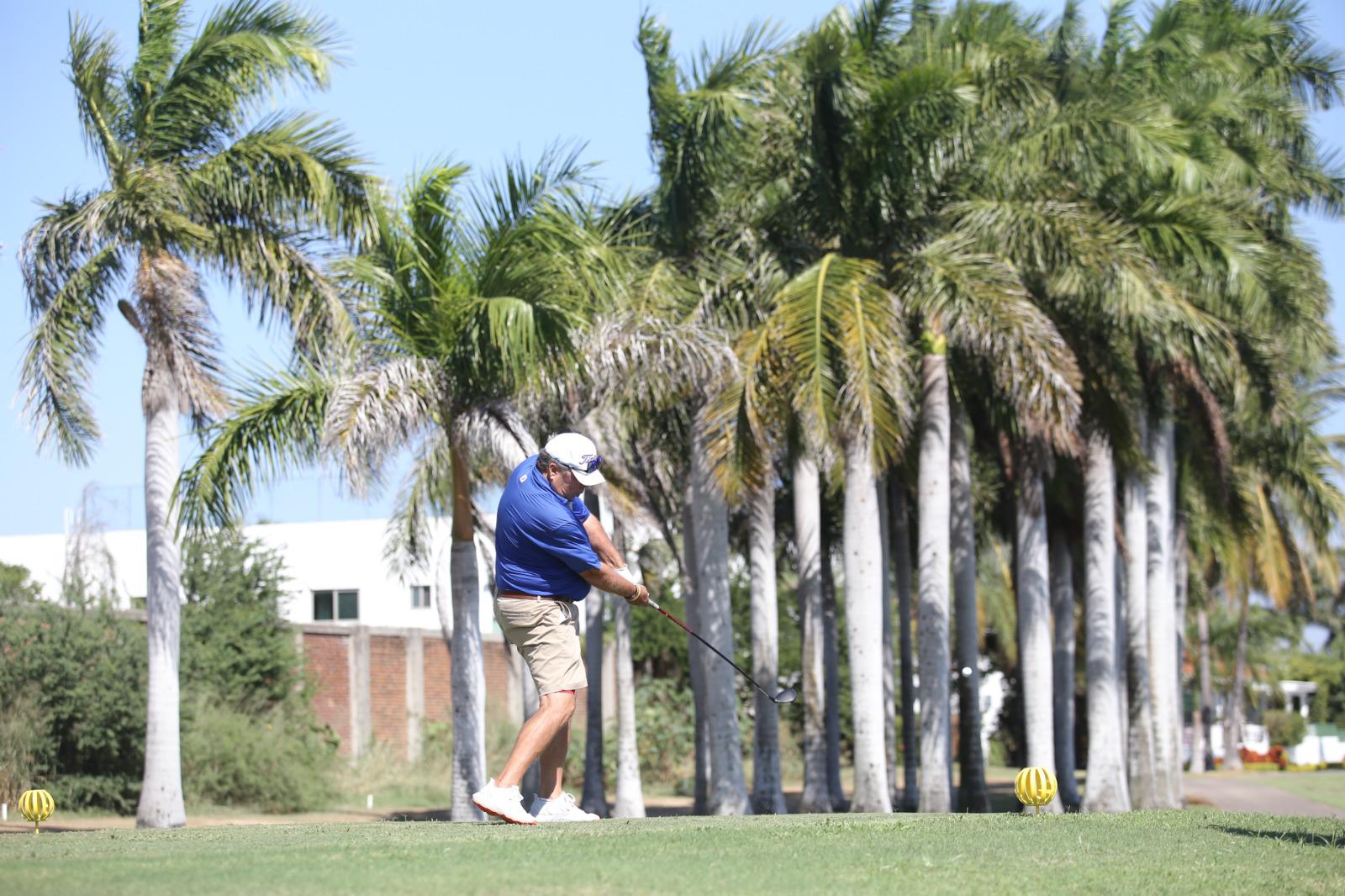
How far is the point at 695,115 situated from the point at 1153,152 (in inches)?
241

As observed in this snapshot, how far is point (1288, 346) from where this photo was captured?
26750 mm

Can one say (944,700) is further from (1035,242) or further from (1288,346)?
(1288,346)

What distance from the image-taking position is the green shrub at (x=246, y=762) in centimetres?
2433

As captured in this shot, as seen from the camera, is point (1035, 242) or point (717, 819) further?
point (1035, 242)

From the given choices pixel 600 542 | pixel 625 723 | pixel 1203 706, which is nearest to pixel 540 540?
pixel 600 542

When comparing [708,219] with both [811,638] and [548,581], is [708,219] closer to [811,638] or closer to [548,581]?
[811,638]

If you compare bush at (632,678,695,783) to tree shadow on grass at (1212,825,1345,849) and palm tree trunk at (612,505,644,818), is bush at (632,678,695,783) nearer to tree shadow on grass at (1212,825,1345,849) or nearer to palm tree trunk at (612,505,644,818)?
palm tree trunk at (612,505,644,818)

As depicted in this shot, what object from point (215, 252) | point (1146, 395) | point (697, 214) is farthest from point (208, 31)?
point (1146, 395)

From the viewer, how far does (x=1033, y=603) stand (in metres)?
24.8

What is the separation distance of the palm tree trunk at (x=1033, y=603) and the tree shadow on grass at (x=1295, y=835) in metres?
15.1

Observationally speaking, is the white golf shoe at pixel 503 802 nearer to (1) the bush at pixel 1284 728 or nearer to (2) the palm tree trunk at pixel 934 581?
(2) the palm tree trunk at pixel 934 581

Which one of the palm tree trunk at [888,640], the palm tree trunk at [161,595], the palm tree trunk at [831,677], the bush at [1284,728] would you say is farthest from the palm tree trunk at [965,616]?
the bush at [1284,728]

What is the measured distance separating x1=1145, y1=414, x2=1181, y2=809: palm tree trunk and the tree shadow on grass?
59.9 ft

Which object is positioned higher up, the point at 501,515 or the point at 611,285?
the point at 611,285
